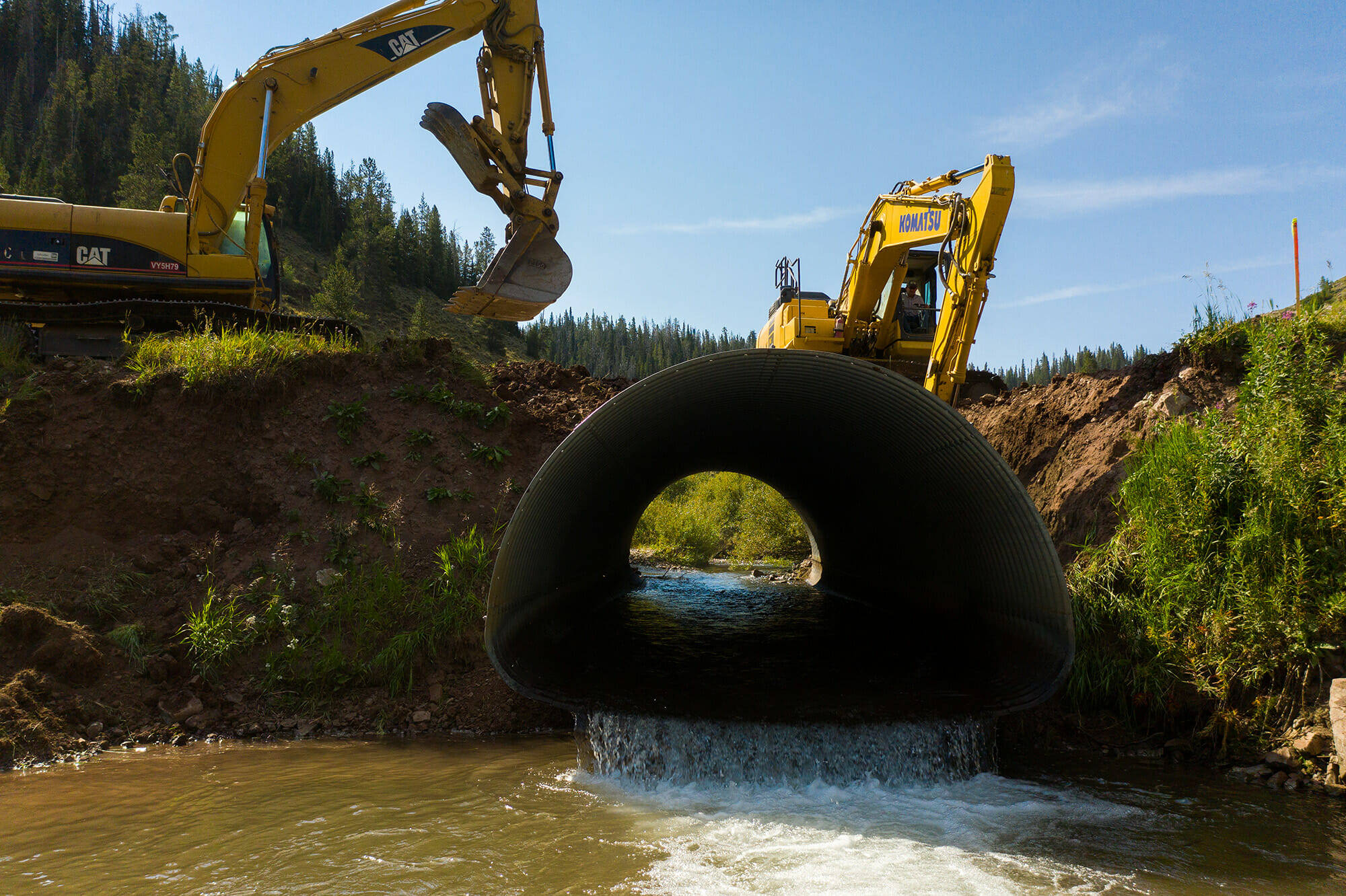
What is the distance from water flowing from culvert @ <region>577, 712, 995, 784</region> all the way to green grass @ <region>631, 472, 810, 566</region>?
1232cm

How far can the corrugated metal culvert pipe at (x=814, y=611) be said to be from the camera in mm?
6496

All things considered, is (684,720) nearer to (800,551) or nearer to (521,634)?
(521,634)

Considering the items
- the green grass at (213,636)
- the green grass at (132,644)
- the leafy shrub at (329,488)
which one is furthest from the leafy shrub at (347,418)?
the green grass at (132,644)

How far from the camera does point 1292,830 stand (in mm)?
4660

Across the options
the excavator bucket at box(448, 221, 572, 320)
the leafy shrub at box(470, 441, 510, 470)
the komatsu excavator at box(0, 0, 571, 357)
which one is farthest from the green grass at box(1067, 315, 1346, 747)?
the komatsu excavator at box(0, 0, 571, 357)

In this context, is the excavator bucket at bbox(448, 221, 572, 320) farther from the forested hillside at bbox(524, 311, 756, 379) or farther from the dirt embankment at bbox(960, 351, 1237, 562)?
the forested hillside at bbox(524, 311, 756, 379)

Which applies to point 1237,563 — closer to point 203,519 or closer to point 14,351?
point 203,519

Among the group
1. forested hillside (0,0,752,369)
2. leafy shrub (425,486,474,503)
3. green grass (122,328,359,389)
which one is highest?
forested hillside (0,0,752,369)

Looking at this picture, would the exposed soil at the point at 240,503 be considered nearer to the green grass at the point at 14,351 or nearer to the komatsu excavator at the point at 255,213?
the green grass at the point at 14,351

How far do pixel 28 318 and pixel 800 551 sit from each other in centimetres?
1501

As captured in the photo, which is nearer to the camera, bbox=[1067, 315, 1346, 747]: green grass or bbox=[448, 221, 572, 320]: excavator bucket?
bbox=[1067, 315, 1346, 747]: green grass

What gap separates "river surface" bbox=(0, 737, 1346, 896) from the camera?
404 centimetres

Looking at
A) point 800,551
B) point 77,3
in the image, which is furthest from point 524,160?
point 77,3

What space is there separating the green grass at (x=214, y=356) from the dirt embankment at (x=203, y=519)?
0.43 feet
